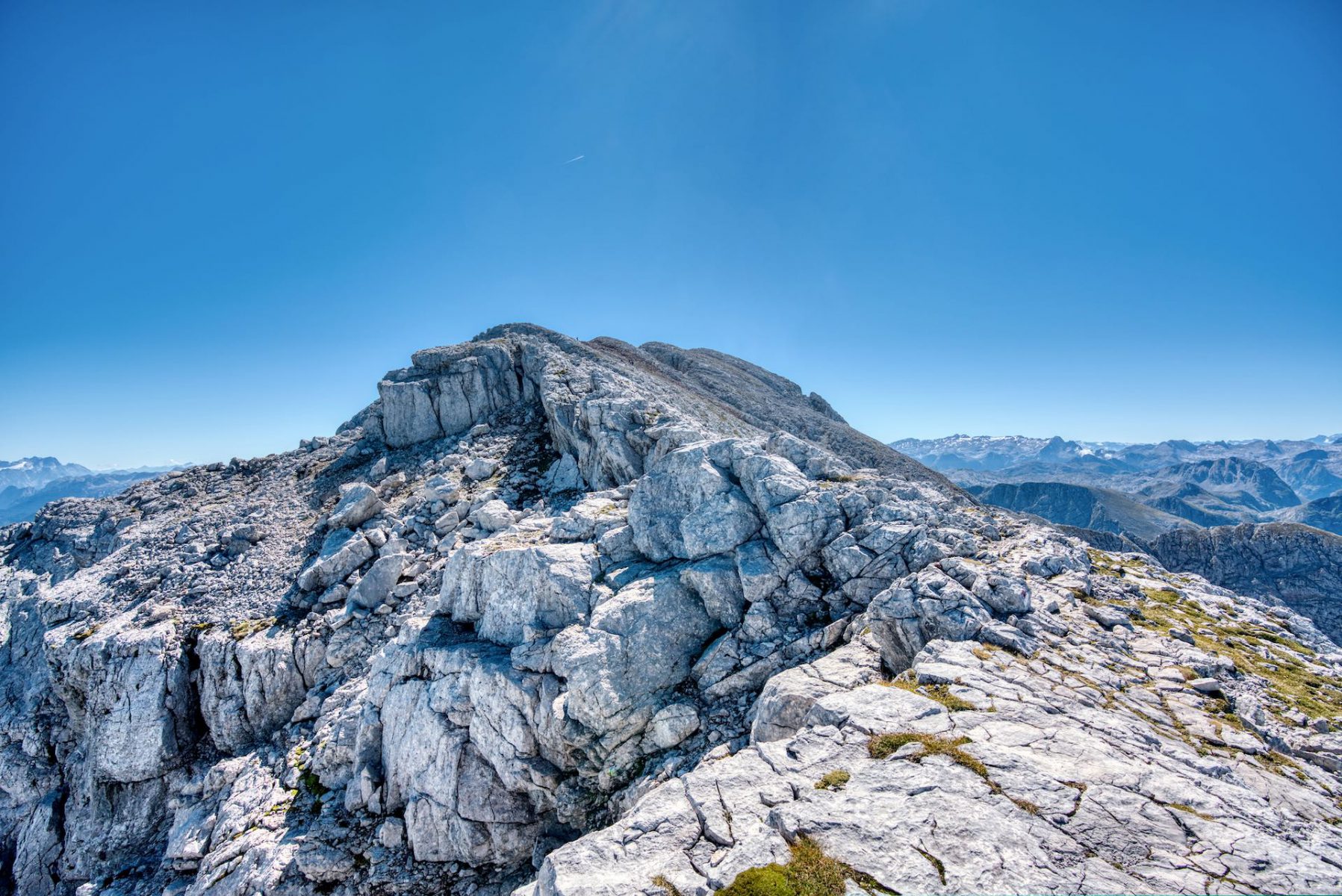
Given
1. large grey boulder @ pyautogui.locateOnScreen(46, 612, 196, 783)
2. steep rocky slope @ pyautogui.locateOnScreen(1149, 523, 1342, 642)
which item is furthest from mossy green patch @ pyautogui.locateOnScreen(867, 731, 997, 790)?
steep rocky slope @ pyautogui.locateOnScreen(1149, 523, 1342, 642)

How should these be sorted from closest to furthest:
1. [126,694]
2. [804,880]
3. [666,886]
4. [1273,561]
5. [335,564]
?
1. [804,880]
2. [666,886]
3. [126,694]
4. [335,564]
5. [1273,561]

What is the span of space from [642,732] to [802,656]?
23.6ft

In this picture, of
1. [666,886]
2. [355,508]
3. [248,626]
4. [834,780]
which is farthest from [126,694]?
[834,780]

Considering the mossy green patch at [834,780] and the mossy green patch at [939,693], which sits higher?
the mossy green patch at [939,693]

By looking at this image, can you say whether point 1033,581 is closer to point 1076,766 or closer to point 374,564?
point 1076,766

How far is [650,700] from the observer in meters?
20.1

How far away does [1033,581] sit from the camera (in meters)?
22.2

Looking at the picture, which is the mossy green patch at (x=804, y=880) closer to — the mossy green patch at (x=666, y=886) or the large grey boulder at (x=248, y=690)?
the mossy green patch at (x=666, y=886)

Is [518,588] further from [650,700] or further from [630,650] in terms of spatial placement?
[650,700]

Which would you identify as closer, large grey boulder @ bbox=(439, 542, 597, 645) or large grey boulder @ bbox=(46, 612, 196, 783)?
large grey boulder @ bbox=(439, 542, 597, 645)

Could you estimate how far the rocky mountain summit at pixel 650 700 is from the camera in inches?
452

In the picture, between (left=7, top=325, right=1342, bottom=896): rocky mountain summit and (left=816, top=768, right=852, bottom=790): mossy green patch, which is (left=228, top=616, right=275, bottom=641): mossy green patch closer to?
(left=7, top=325, right=1342, bottom=896): rocky mountain summit

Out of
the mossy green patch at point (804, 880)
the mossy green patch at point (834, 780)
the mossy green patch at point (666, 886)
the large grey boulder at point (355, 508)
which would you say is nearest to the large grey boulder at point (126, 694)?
the large grey boulder at point (355, 508)

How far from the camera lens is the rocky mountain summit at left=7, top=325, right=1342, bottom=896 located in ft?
37.7
